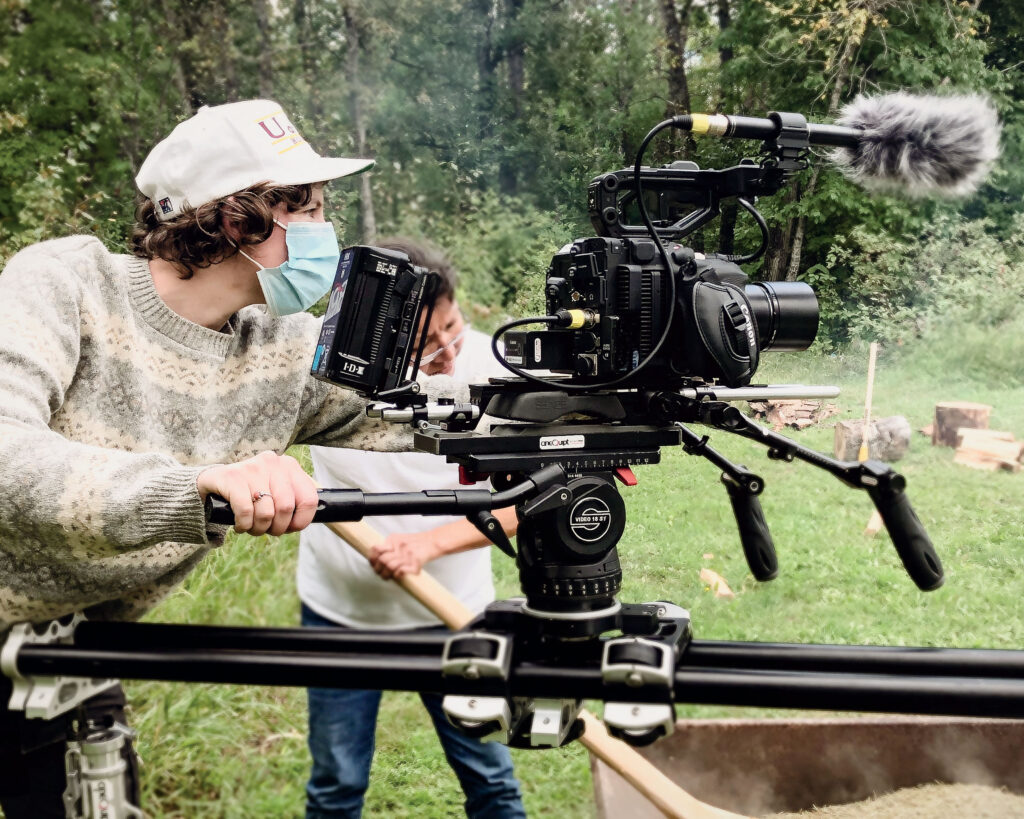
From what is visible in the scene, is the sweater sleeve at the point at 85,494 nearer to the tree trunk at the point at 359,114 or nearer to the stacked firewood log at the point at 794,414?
the stacked firewood log at the point at 794,414

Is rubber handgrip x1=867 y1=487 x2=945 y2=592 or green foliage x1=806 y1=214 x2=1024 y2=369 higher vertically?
green foliage x1=806 y1=214 x2=1024 y2=369

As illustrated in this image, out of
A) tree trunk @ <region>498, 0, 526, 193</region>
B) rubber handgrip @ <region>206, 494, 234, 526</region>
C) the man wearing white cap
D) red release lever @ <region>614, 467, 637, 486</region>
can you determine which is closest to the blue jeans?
the man wearing white cap

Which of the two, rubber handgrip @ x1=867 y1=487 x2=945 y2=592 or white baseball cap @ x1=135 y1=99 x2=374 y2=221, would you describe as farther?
white baseball cap @ x1=135 y1=99 x2=374 y2=221

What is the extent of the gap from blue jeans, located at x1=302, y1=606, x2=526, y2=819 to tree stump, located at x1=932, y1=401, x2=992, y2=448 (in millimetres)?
1087

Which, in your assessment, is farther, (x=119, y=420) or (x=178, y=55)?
(x=178, y=55)

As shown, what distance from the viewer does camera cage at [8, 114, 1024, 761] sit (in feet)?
2.64

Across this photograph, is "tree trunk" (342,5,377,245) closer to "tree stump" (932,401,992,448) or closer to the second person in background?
the second person in background

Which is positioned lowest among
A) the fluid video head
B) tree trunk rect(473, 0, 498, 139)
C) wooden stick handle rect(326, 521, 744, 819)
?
wooden stick handle rect(326, 521, 744, 819)

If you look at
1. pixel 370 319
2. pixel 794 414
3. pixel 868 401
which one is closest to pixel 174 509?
pixel 370 319

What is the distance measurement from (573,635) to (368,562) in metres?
0.79

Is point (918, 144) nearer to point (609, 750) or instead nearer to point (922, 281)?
point (922, 281)

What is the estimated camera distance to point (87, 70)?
Result: 255 cm

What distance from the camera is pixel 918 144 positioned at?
1171 mm

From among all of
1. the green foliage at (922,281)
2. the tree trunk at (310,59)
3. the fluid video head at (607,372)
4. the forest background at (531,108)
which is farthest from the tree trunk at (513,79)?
the fluid video head at (607,372)
